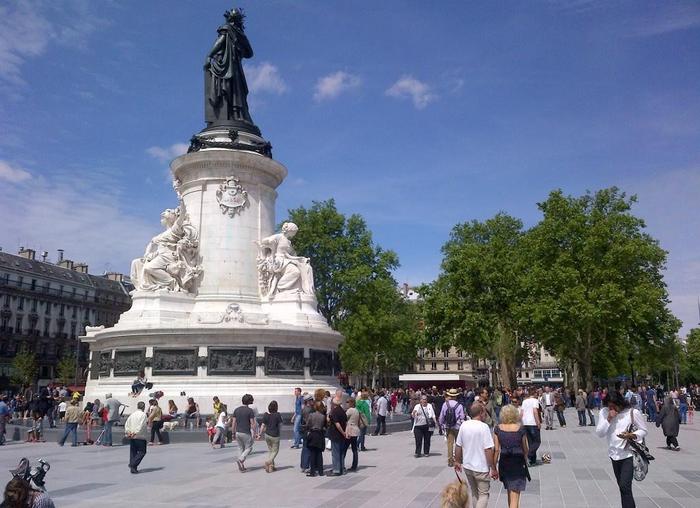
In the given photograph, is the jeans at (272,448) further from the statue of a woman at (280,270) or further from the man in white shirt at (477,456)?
the statue of a woman at (280,270)

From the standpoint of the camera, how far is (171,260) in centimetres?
2364

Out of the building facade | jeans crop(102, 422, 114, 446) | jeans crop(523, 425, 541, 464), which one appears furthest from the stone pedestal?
the building facade

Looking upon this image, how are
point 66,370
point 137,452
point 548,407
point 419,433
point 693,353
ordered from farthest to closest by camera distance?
point 693,353
point 66,370
point 548,407
point 419,433
point 137,452

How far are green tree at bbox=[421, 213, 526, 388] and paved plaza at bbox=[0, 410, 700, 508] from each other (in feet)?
97.5

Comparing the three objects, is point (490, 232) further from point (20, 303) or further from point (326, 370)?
point (20, 303)

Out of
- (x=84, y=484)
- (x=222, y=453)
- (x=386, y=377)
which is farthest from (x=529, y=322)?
(x=386, y=377)

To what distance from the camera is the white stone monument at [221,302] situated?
2156cm

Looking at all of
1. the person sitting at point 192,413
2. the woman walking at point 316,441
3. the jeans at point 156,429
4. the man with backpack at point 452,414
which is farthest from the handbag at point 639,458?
the person sitting at point 192,413

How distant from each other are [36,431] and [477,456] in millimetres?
16301

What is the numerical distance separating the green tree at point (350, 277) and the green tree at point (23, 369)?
30099 mm

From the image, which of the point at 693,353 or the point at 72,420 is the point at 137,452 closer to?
the point at 72,420

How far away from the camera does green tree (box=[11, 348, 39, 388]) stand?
194 ft

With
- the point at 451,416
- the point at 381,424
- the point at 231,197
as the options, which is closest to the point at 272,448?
the point at 451,416

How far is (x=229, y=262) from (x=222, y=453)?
10.2 meters
